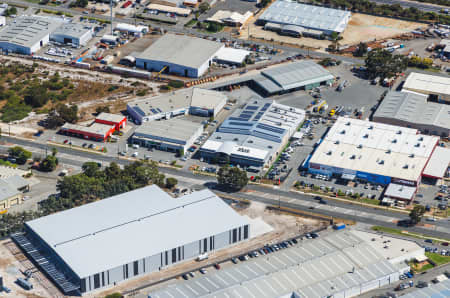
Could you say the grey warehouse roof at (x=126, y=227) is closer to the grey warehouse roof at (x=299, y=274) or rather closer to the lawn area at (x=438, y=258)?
the grey warehouse roof at (x=299, y=274)

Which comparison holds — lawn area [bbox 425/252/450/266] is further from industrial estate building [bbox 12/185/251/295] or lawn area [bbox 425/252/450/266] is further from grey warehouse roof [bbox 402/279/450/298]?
industrial estate building [bbox 12/185/251/295]

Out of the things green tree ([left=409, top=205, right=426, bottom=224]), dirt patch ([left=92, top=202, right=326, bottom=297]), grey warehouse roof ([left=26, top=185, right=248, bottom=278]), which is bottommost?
dirt patch ([left=92, top=202, right=326, bottom=297])

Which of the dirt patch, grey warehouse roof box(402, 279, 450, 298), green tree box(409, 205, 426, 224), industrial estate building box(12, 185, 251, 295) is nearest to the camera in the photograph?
grey warehouse roof box(402, 279, 450, 298)

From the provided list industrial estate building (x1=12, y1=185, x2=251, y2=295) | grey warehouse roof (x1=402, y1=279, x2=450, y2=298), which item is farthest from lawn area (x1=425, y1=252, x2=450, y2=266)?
industrial estate building (x1=12, y1=185, x2=251, y2=295)

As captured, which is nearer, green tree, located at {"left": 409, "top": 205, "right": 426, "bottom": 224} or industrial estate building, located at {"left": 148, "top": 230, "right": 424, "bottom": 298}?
industrial estate building, located at {"left": 148, "top": 230, "right": 424, "bottom": 298}

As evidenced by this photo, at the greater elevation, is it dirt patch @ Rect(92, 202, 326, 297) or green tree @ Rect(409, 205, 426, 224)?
green tree @ Rect(409, 205, 426, 224)

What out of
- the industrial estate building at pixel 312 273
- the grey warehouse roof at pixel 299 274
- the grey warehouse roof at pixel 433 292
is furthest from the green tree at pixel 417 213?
the grey warehouse roof at pixel 433 292

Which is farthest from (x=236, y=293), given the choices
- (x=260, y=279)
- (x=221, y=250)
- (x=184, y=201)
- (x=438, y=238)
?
(x=438, y=238)
